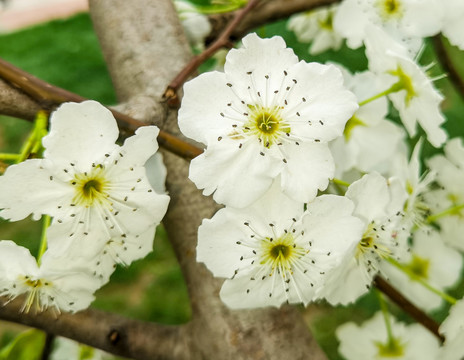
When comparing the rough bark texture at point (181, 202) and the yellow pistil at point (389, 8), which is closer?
the rough bark texture at point (181, 202)

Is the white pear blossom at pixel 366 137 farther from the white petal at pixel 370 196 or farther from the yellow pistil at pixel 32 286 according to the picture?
the yellow pistil at pixel 32 286

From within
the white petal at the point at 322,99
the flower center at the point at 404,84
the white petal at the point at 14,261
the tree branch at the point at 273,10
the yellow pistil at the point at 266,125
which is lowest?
the white petal at the point at 14,261

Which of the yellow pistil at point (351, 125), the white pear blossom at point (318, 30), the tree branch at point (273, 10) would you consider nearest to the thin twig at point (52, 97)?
the yellow pistil at point (351, 125)

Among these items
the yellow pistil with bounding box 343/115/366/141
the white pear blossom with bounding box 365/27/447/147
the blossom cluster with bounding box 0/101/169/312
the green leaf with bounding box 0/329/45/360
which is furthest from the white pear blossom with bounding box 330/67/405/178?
the green leaf with bounding box 0/329/45/360

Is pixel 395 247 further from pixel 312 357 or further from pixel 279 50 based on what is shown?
pixel 279 50

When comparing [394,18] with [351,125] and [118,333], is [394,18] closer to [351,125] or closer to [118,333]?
[351,125]

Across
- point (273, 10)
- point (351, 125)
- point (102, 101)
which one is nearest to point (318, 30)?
point (273, 10)
